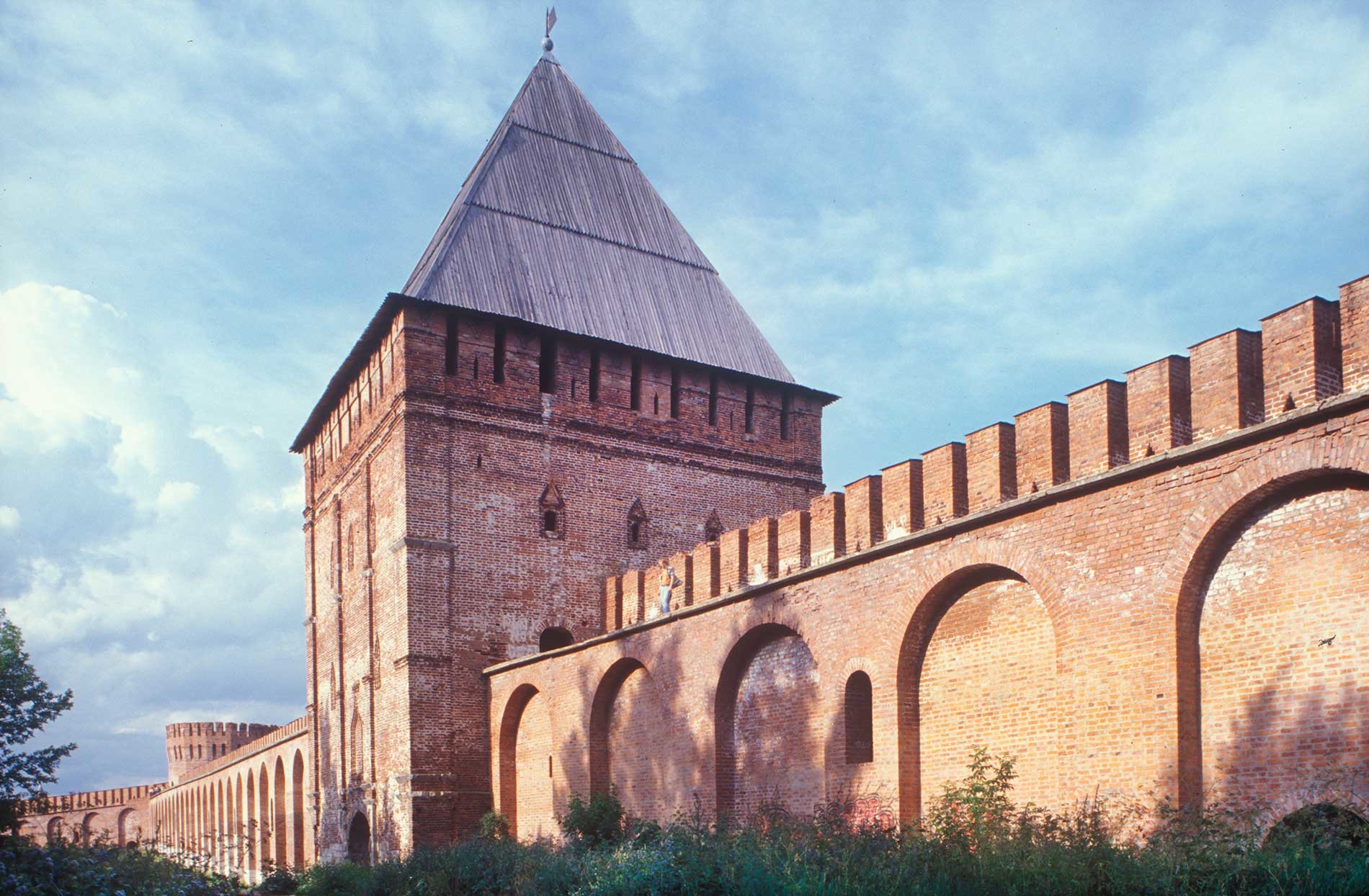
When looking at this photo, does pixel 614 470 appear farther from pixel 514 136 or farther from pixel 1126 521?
pixel 1126 521

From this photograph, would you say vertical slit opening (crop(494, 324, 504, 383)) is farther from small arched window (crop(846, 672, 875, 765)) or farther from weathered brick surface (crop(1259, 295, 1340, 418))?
weathered brick surface (crop(1259, 295, 1340, 418))

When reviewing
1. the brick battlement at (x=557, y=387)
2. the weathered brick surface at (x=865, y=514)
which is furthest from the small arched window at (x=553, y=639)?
the weathered brick surface at (x=865, y=514)

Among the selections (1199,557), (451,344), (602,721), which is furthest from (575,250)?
(1199,557)

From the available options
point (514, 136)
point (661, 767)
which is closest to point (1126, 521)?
point (661, 767)

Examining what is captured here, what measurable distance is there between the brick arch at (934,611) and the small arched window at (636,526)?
8.81 meters

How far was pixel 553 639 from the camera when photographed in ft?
64.1

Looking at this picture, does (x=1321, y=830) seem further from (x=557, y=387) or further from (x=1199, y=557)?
(x=557, y=387)

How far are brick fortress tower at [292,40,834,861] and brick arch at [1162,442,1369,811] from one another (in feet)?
27.6

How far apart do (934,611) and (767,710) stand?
2947mm

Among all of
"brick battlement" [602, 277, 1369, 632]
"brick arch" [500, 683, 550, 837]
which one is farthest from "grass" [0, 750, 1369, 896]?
"brick arch" [500, 683, 550, 837]

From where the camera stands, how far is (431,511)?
18.6m

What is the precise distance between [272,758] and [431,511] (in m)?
14.9

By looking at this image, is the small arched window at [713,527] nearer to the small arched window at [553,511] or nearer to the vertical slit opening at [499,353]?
the small arched window at [553,511]

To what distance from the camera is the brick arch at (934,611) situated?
10766 millimetres
